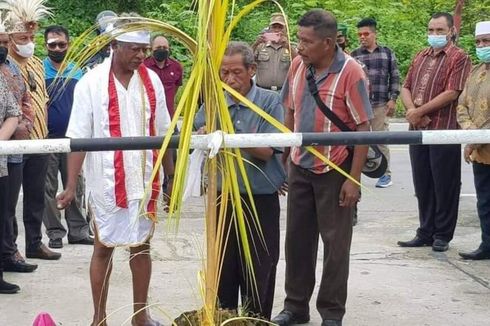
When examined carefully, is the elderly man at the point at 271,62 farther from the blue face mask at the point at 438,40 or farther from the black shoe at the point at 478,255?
the black shoe at the point at 478,255

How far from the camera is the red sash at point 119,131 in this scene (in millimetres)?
5246

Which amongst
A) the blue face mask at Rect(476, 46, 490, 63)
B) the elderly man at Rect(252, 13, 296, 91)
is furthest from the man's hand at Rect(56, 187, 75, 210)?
the elderly man at Rect(252, 13, 296, 91)

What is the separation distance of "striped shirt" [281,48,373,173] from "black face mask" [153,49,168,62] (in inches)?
195

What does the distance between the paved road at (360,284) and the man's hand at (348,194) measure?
845 mm

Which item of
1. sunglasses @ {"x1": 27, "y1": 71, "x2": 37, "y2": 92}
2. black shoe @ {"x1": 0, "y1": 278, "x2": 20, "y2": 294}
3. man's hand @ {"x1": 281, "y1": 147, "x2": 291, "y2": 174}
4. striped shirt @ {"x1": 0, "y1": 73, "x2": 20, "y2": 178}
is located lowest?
black shoe @ {"x1": 0, "y1": 278, "x2": 20, "y2": 294}

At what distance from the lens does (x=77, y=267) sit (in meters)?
7.48

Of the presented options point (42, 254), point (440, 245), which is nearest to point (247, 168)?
Result: point (42, 254)

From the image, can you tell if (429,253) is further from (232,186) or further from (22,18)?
(232,186)

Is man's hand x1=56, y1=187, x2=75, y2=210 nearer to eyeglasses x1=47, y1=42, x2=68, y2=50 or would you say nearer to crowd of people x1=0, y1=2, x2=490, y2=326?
crowd of people x1=0, y1=2, x2=490, y2=326

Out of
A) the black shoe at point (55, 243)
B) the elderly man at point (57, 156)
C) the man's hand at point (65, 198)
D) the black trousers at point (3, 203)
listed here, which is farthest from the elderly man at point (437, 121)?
the man's hand at point (65, 198)

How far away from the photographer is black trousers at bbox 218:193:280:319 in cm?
546

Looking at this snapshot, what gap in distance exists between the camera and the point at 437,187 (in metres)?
8.07

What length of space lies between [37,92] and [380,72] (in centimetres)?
416

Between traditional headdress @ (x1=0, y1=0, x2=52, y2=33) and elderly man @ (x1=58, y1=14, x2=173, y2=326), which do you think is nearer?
elderly man @ (x1=58, y1=14, x2=173, y2=326)
